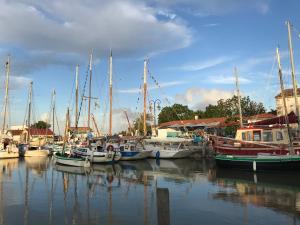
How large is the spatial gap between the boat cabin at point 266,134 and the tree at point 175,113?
236 feet

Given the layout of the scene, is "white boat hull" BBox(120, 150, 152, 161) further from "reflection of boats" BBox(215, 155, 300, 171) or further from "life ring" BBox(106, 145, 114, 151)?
"reflection of boats" BBox(215, 155, 300, 171)

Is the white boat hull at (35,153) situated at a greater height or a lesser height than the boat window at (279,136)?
lesser

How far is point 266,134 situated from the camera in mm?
34688

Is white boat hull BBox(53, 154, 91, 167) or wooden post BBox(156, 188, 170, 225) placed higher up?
white boat hull BBox(53, 154, 91, 167)

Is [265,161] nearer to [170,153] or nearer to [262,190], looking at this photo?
[262,190]

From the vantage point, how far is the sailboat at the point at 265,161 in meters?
30.1

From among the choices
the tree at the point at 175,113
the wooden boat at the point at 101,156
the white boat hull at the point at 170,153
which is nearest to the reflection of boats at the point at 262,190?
the wooden boat at the point at 101,156

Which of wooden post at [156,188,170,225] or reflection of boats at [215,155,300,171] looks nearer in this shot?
wooden post at [156,188,170,225]

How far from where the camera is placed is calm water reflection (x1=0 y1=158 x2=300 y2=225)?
15492 millimetres

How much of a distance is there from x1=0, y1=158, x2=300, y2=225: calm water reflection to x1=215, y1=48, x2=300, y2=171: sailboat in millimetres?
961

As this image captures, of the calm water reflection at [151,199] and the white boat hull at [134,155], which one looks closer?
the calm water reflection at [151,199]

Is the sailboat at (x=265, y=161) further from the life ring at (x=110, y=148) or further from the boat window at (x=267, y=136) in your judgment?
the life ring at (x=110, y=148)

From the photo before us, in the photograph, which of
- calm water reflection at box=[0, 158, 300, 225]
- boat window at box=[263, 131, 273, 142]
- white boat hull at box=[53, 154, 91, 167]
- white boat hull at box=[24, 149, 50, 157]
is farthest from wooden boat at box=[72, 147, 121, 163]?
white boat hull at box=[24, 149, 50, 157]

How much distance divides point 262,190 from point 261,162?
30.1 ft
